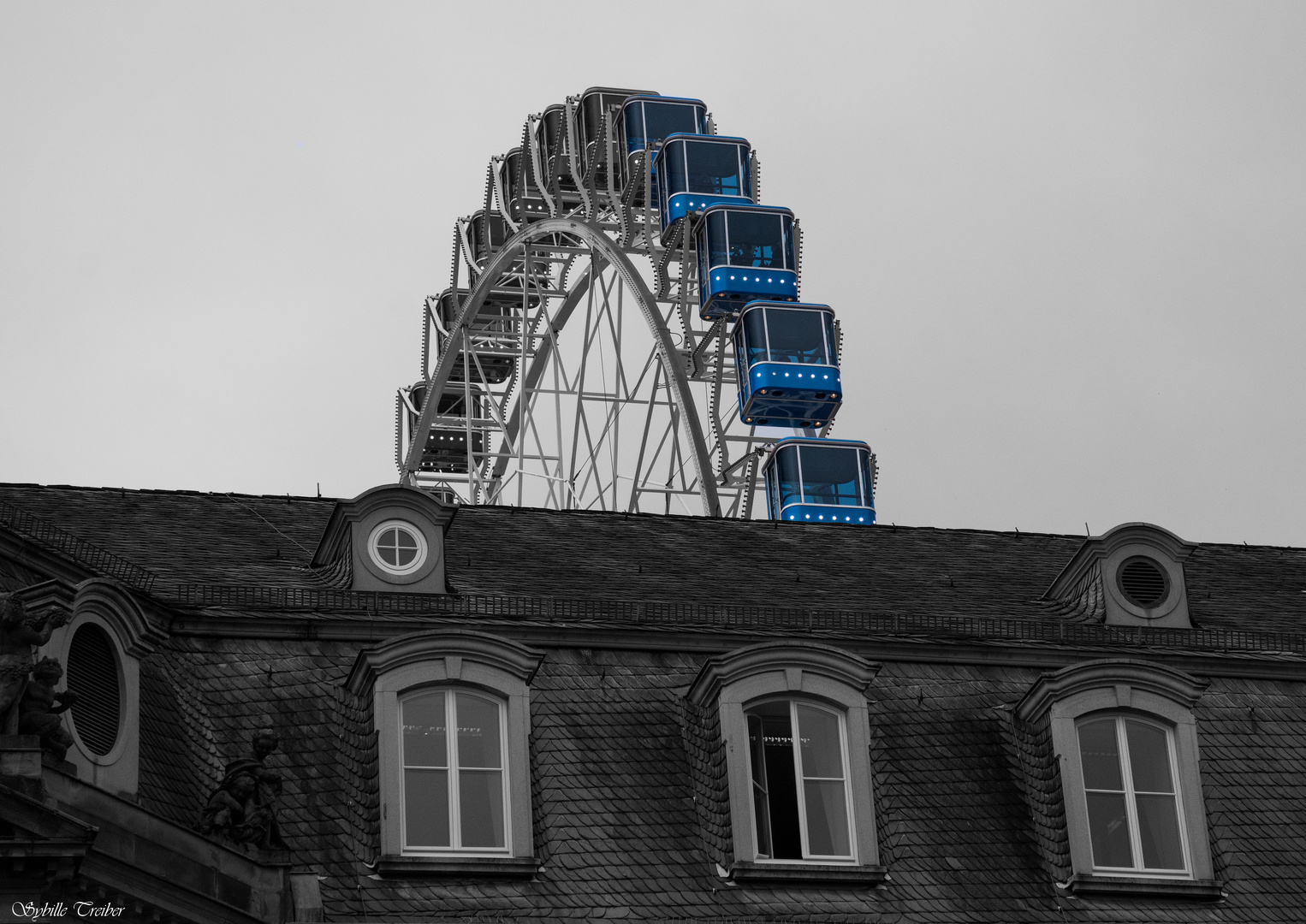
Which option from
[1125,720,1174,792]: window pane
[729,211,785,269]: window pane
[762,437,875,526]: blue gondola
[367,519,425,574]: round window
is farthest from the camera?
[729,211,785,269]: window pane

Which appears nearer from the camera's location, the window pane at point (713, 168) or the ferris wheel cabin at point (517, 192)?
the window pane at point (713, 168)

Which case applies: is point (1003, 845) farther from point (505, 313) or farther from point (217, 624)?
point (505, 313)

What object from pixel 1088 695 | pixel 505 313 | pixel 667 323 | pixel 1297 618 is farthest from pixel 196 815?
pixel 505 313

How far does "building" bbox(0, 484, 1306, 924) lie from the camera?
85.0 ft

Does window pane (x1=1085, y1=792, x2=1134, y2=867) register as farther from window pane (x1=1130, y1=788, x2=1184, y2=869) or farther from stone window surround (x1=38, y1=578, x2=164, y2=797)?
stone window surround (x1=38, y1=578, x2=164, y2=797)

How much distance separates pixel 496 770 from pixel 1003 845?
5.54 metres

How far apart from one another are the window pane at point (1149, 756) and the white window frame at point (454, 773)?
6.90 meters

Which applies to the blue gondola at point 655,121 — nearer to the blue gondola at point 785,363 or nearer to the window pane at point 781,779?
the blue gondola at point 785,363

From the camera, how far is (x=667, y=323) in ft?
206

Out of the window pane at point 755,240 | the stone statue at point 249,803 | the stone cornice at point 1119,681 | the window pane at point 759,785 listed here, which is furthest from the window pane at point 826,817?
the window pane at point 755,240

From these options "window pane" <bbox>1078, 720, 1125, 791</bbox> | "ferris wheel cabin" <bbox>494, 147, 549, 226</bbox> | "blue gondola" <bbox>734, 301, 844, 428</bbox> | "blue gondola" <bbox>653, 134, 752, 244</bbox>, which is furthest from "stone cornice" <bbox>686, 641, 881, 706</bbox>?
"ferris wheel cabin" <bbox>494, 147, 549, 226</bbox>

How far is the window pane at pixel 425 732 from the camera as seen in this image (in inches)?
1072

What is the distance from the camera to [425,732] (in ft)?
89.7

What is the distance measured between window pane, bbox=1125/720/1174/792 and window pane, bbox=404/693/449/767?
7512mm
